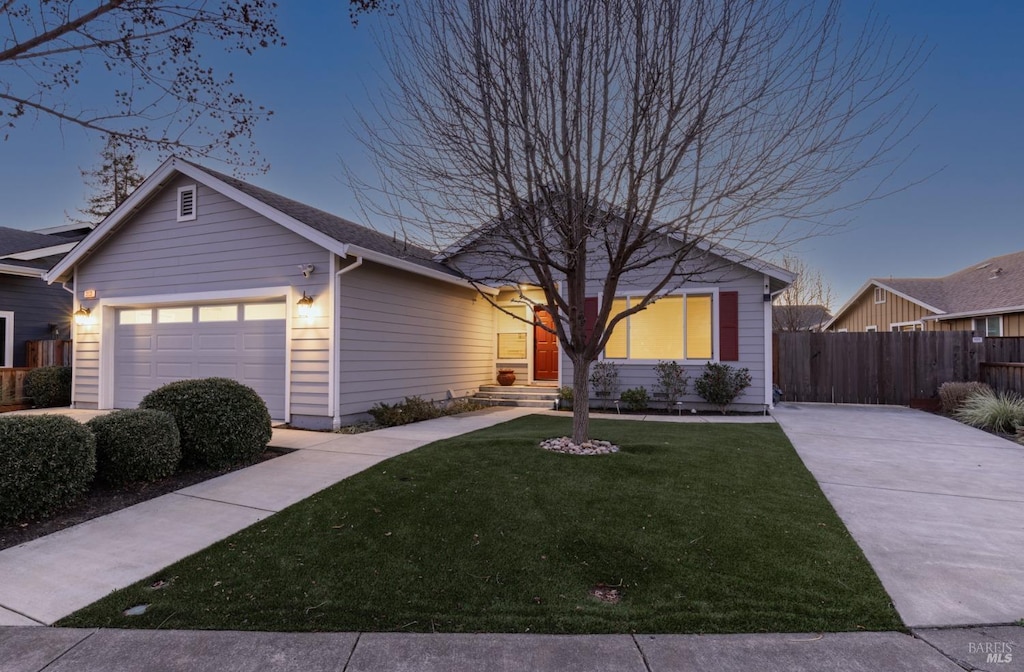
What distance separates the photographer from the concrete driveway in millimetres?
2791

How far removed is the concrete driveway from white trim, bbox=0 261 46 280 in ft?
54.8

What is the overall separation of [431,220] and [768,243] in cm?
364

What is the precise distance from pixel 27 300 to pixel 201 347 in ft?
24.0

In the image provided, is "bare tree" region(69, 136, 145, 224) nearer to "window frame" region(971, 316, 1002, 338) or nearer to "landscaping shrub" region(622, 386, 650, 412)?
A: "landscaping shrub" region(622, 386, 650, 412)

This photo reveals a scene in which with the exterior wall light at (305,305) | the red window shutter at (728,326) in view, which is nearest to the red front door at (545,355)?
the red window shutter at (728,326)

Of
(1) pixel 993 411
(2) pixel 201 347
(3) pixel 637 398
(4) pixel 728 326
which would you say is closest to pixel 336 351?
(2) pixel 201 347

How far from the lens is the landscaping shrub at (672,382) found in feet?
33.3

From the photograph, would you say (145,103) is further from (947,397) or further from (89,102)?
(947,397)

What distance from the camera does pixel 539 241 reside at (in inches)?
206

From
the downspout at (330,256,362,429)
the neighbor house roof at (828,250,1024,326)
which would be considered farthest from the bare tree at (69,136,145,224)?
the neighbor house roof at (828,250,1024,326)

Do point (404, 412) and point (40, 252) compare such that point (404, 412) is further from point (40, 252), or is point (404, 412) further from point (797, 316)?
point (797, 316)

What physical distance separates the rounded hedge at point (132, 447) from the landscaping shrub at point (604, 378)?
303 inches

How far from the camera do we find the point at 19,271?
11.8 metres

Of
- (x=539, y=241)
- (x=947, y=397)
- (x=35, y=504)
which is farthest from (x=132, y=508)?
(x=947, y=397)
